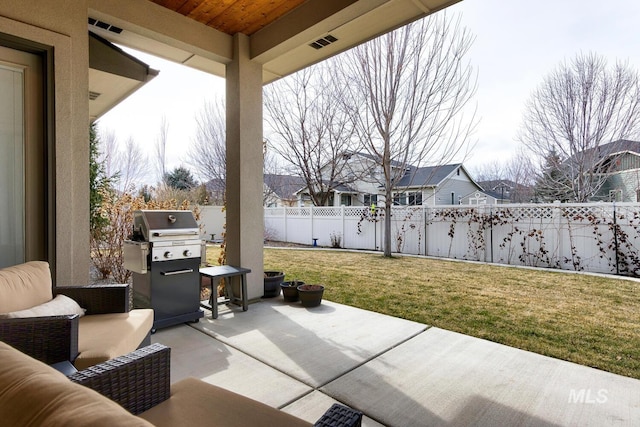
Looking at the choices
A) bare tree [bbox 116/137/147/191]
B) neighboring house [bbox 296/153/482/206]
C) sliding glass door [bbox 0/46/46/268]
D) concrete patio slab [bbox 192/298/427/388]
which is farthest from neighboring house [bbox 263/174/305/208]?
sliding glass door [bbox 0/46/46/268]

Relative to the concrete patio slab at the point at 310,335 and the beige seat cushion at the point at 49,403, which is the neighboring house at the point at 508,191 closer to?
the concrete patio slab at the point at 310,335

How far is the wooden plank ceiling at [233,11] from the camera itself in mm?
3746

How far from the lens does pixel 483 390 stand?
245cm

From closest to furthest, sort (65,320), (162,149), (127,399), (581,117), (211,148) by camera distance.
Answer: (127,399)
(65,320)
(581,117)
(211,148)
(162,149)

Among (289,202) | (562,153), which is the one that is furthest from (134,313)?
(289,202)

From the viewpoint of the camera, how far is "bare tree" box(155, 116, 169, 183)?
1858 centimetres

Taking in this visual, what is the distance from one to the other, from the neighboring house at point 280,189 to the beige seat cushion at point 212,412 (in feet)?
49.9

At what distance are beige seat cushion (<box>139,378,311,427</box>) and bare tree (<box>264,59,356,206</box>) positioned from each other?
35.2ft

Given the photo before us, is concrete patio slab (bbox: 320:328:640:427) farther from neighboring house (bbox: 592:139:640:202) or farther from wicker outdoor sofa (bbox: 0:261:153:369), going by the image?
neighboring house (bbox: 592:139:640:202)

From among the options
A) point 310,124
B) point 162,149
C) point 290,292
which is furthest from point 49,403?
point 162,149

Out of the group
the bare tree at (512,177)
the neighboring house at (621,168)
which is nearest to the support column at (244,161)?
the neighboring house at (621,168)

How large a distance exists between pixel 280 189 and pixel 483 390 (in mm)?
16036

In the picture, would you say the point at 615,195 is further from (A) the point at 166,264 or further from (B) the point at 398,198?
(A) the point at 166,264

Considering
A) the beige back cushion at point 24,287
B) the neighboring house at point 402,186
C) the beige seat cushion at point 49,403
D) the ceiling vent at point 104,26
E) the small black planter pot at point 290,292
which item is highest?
the ceiling vent at point 104,26
